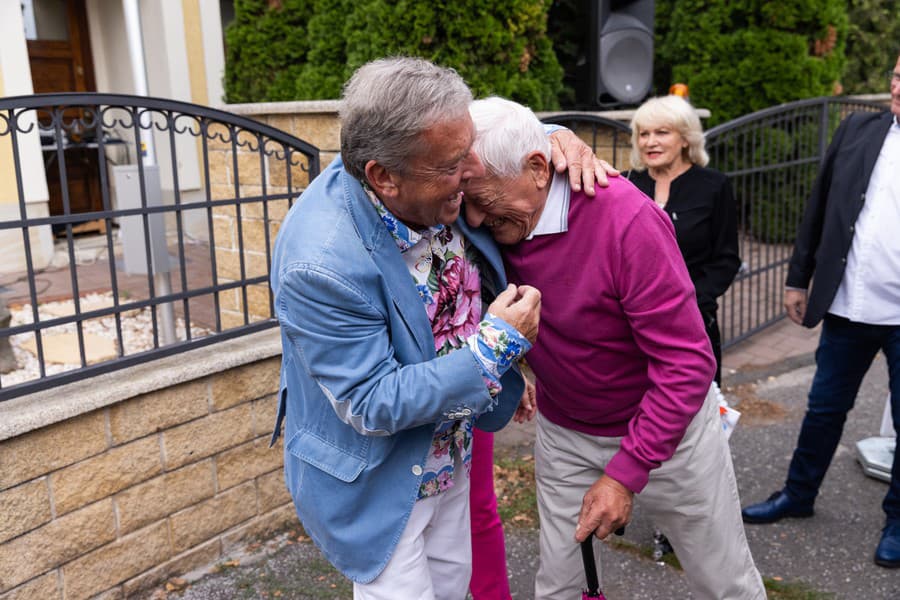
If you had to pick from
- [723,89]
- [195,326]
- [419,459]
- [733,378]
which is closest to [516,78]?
[733,378]

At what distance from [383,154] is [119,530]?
203cm

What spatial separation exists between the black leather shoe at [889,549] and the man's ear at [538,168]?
233 centimetres

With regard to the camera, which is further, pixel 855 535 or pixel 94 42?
pixel 94 42

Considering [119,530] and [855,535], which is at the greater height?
[119,530]

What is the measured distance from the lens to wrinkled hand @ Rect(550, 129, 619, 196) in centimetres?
197

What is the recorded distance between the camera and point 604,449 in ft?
7.36

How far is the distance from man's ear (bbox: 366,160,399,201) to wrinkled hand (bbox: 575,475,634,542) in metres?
0.87

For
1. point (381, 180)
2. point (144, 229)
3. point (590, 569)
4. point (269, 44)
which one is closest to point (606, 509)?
point (590, 569)

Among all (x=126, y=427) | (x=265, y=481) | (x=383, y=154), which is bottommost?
(x=265, y=481)

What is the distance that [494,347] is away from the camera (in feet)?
5.68

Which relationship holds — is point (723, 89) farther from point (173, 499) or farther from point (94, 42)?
point (173, 499)

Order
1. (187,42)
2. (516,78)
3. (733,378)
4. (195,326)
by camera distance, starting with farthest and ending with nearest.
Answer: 1. (187,42)
2. (195,326)
3. (733,378)
4. (516,78)

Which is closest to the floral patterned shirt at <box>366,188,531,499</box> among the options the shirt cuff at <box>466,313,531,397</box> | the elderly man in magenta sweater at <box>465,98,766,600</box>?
the shirt cuff at <box>466,313,531,397</box>

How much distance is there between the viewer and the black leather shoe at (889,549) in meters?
3.23
